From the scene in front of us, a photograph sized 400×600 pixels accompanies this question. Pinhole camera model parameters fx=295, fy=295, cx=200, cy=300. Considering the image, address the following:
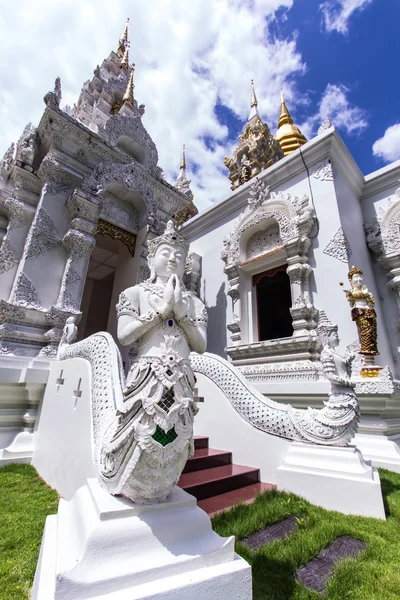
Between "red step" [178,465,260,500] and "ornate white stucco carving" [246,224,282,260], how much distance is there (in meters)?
5.13

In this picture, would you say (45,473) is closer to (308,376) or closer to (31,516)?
(31,516)

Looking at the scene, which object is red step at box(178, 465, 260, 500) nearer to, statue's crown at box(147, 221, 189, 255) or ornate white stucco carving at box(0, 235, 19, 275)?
statue's crown at box(147, 221, 189, 255)

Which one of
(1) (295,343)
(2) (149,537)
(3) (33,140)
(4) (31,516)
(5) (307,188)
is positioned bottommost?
(4) (31,516)

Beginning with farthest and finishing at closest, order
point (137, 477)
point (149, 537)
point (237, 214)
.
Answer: point (237, 214) → point (137, 477) → point (149, 537)

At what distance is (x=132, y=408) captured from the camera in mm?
1562

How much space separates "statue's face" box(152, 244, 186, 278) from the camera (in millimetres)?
2139

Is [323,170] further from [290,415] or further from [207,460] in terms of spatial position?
[207,460]

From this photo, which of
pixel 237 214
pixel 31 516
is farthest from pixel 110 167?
pixel 31 516

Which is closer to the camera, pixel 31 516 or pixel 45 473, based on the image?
pixel 31 516

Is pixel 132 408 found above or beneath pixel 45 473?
above

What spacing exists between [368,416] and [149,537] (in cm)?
396

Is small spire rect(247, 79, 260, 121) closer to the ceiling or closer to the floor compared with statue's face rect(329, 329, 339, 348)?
closer to the ceiling

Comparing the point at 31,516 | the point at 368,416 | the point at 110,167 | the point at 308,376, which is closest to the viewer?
the point at 31,516

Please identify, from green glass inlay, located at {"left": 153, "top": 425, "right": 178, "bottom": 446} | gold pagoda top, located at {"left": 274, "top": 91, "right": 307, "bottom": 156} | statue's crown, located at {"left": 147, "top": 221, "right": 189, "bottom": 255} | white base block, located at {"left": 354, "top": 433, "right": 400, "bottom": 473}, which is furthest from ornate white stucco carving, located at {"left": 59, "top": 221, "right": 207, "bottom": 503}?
gold pagoda top, located at {"left": 274, "top": 91, "right": 307, "bottom": 156}
